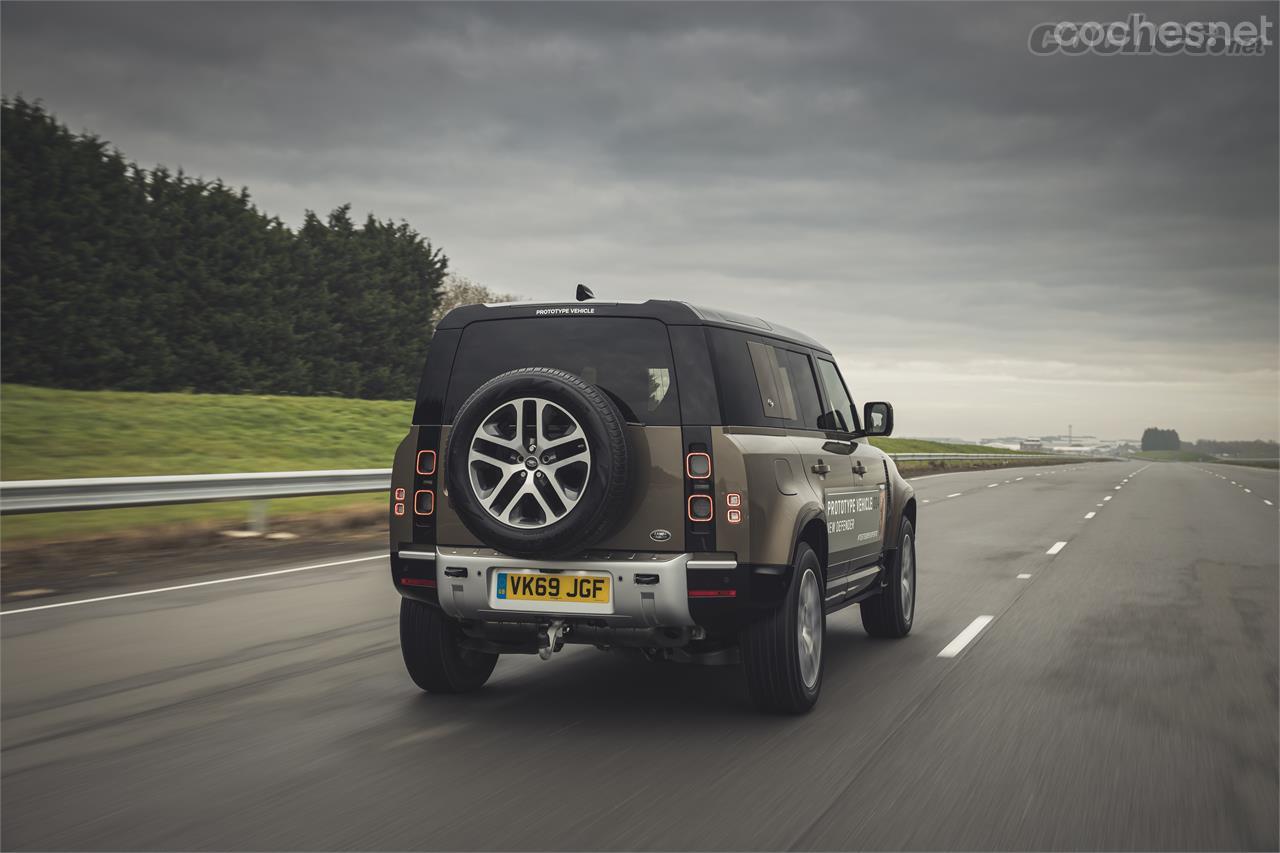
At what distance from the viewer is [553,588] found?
5.51 metres

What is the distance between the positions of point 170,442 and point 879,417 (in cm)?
2159

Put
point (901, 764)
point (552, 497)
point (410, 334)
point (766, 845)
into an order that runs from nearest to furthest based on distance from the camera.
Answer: point (766, 845)
point (901, 764)
point (552, 497)
point (410, 334)

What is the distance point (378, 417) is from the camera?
127ft

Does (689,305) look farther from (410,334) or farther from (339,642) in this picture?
(410,334)

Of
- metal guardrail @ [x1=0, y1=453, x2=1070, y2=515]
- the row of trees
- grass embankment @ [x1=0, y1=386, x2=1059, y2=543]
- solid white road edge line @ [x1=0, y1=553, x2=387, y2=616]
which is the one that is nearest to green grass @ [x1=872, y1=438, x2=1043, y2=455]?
the row of trees

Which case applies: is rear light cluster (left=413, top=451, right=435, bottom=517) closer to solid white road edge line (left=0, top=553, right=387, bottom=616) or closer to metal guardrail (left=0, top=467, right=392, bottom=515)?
solid white road edge line (left=0, top=553, right=387, bottom=616)

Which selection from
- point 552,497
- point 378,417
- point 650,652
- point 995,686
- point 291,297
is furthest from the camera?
point 291,297

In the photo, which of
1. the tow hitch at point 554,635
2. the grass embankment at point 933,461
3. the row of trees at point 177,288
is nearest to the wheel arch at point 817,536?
the tow hitch at point 554,635

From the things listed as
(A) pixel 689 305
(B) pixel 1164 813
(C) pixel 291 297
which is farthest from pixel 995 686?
(C) pixel 291 297

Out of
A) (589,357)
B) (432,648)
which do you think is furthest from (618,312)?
(432,648)

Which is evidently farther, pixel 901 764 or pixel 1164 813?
pixel 901 764

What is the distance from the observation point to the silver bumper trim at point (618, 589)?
17.7 ft

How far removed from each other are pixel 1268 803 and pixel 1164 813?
0.50 meters

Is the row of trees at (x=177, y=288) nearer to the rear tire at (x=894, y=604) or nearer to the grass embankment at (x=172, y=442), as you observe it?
the grass embankment at (x=172, y=442)
